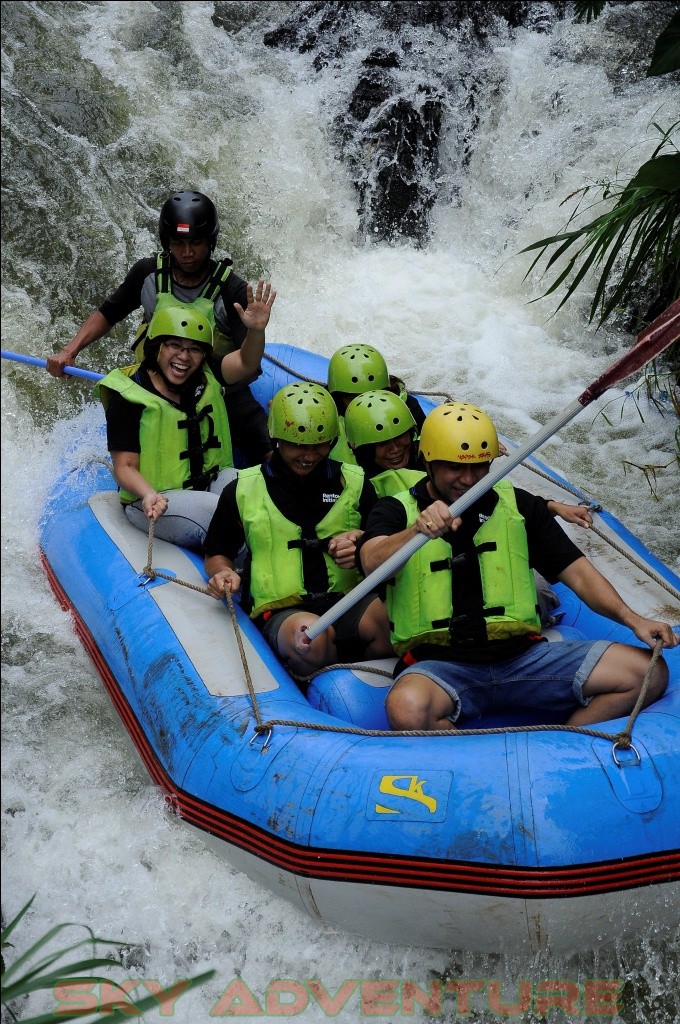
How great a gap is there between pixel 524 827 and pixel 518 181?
5985mm

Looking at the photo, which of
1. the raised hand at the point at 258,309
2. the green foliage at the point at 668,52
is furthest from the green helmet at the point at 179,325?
the green foliage at the point at 668,52

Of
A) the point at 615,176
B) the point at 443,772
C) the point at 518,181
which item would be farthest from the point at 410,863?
the point at 518,181

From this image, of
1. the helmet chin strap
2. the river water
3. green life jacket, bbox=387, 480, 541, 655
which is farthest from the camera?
the river water

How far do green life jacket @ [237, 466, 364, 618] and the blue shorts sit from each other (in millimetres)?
518

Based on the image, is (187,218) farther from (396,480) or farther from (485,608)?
(485,608)

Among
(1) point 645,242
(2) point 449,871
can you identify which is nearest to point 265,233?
(1) point 645,242

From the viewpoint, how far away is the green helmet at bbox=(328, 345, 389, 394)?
15.1 feet

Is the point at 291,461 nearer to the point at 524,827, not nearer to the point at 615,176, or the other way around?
the point at 524,827

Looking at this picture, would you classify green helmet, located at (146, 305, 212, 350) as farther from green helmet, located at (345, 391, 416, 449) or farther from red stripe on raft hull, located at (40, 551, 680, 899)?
red stripe on raft hull, located at (40, 551, 680, 899)

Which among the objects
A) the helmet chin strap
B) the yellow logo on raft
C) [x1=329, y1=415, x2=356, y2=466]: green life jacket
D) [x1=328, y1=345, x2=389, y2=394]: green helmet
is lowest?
the yellow logo on raft

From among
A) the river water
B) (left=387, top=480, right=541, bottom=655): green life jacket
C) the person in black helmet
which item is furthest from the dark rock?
(left=387, top=480, right=541, bottom=655): green life jacket

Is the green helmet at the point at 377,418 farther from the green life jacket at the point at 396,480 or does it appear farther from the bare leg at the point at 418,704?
the bare leg at the point at 418,704

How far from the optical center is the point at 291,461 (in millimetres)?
3807

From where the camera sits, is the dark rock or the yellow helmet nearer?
the yellow helmet
